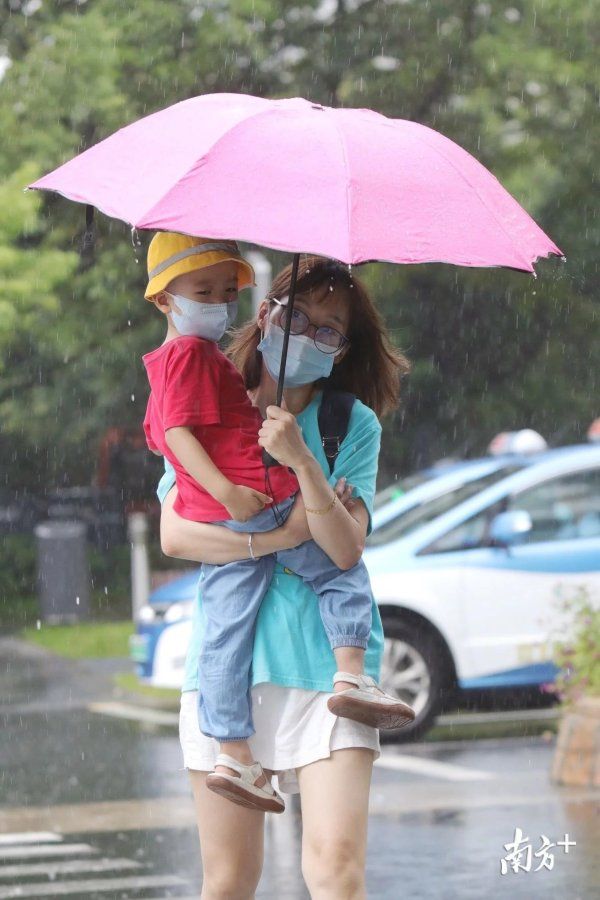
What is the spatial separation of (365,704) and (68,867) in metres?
4.03

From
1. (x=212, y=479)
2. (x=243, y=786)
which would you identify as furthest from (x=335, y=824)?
(x=212, y=479)

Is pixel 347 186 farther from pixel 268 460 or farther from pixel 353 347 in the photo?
pixel 268 460

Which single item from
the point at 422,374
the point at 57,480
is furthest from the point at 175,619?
the point at 57,480

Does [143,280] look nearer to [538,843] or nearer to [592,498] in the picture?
[592,498]

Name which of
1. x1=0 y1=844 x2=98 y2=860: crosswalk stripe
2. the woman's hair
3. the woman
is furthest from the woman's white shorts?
x1=0 y1=844 x2=98 y2=860: crosswalk stripe

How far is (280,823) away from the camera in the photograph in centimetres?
830

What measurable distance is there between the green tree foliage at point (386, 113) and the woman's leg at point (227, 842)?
16028mm

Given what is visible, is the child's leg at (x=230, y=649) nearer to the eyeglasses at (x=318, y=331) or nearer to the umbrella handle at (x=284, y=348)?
the umbrella handle at (x=284, y=348)

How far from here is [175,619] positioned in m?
11.9

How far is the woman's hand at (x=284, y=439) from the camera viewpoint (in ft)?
12.2

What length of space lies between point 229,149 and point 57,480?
26154 mm

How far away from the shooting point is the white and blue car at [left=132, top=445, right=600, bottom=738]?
37.2ft

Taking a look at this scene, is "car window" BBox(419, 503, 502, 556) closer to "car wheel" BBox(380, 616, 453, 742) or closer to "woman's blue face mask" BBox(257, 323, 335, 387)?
"car wheel" BBox(380, 616, 453, 742)

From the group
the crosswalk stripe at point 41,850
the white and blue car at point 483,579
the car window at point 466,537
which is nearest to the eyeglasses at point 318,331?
the crosswalk stripe at point 41,850
